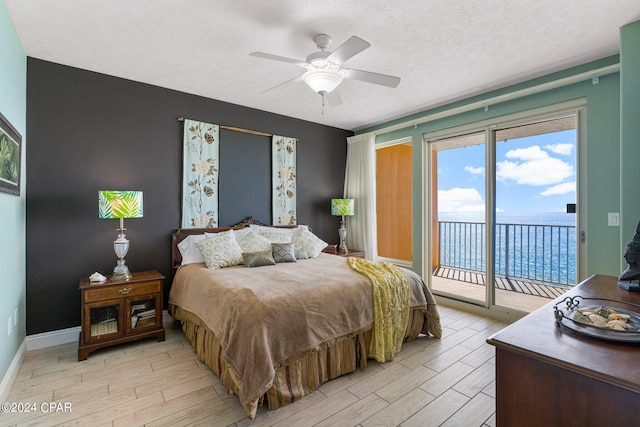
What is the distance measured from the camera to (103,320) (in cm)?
280

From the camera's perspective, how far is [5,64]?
7.12ft

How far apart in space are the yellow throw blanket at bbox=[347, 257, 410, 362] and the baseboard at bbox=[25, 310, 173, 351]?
2.90 m

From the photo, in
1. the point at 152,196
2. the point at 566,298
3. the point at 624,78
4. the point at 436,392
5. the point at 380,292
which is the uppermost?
the point at 624,78

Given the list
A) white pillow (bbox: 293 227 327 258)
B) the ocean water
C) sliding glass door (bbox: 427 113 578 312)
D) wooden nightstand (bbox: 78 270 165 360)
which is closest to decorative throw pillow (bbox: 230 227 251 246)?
white pillow (bbox: 293 227 327 258)

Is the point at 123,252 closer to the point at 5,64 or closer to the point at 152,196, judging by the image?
the point at 152,196

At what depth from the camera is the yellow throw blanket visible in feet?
8.43

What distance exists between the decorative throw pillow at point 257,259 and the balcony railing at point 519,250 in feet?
8.80

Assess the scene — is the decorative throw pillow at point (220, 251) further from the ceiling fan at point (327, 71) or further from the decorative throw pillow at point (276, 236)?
the ceiling fan at point (327, 71)

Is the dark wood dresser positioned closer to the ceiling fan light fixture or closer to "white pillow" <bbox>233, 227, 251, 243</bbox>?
the ceiling fan light fixture

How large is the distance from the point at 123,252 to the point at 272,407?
2.07 m

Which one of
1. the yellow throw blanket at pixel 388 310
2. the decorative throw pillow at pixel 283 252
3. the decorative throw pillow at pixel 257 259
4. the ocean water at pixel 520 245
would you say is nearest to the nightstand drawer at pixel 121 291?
the decorative throw pillow at pixel 257 259

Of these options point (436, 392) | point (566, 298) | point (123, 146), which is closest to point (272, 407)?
point (436, 392)

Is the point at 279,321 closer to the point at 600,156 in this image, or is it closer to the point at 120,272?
the point at 120,272

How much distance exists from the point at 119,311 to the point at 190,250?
2.90 feet
